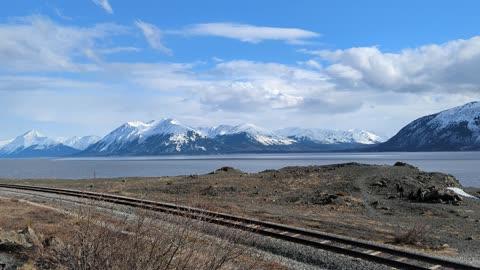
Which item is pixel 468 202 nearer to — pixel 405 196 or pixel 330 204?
pixel 405 196

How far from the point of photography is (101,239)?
7.60m

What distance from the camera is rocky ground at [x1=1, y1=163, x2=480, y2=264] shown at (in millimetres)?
19169

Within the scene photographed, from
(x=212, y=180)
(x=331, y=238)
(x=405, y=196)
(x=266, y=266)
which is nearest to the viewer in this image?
(x=266, y=266)

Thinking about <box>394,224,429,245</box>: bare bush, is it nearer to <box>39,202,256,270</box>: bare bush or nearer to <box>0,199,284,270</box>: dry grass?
<box>0,199,284,270</box>: dry grass

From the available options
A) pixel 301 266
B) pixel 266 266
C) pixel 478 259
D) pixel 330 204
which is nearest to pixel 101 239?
pixel 266 266

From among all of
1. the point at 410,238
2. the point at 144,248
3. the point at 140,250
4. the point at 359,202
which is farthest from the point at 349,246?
the point at 359,202

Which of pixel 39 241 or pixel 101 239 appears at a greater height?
pixel 101 239

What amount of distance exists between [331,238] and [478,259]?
4625 millimetres

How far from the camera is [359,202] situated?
3297 cm

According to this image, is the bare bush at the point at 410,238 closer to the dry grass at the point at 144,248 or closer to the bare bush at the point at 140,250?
the dry grass at the point at 144,248

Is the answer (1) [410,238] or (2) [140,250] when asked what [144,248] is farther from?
(1) [410,238]

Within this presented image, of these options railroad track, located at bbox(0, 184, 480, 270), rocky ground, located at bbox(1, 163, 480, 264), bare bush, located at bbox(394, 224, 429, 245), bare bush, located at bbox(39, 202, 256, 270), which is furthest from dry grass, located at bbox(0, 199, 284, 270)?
bare bush, located at bbox(394, 224, 429, 245)

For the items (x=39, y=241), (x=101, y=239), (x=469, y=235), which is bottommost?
(x=469, y=235)

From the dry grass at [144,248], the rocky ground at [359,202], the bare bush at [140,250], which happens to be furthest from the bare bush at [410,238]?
the bare bush at [140,250]
